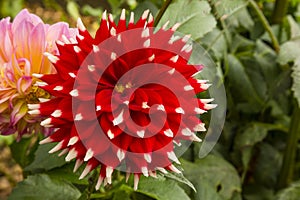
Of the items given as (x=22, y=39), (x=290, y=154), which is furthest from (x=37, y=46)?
(x=290, y=154)

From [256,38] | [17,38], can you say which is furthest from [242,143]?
[17,38]

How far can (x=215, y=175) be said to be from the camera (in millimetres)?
590

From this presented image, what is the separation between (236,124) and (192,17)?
0.19 metres

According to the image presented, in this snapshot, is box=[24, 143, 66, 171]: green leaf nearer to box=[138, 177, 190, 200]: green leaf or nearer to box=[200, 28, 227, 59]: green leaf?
box=[138, 177, 190, 200]: green leaf

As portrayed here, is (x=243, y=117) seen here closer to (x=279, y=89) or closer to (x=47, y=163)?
(x=279, y=89)

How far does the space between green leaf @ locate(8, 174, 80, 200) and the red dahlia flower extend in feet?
0.48

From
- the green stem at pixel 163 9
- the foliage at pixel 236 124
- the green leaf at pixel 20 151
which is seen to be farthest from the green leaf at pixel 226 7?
the green leaf at pixel 20 151

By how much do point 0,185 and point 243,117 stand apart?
0.68m

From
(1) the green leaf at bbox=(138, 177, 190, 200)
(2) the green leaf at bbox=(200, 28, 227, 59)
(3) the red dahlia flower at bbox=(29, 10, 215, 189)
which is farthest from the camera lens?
(2) the green leaf at bbox=(200, 28, 227, 59)

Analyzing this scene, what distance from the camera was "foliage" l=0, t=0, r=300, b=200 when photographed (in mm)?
499

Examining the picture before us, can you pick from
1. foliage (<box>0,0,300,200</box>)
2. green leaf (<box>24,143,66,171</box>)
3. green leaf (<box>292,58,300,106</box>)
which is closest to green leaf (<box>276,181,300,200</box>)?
foliage (<box>0,0,300,200</box>)

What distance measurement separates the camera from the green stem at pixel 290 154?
→ 0.62m

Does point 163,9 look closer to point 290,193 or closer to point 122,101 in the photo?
point 122,101

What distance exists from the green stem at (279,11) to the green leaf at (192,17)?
0.18 meters
